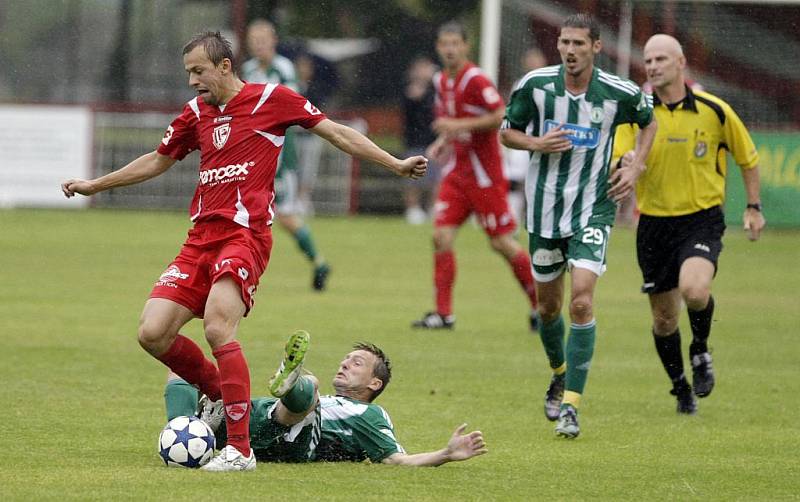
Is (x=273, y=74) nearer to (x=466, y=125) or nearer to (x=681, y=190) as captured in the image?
(x=466, y=125)

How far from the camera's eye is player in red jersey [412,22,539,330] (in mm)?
13000

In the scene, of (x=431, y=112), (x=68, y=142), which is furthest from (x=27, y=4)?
(x=431, y=112)

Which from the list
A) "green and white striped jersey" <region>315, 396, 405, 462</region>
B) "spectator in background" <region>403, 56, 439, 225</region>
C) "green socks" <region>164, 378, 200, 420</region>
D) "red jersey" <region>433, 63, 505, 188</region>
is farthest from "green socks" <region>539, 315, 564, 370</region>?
"spectator in background" <region>403, 56, 439, 225</region>

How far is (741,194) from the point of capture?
2336 centimetres

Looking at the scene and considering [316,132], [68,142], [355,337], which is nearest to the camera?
[316,132]

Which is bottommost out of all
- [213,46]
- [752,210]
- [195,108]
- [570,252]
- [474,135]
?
[474,135]

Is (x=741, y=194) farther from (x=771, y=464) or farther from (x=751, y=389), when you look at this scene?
(x=771, y=464)

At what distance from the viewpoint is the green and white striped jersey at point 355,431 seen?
7047 millimetres

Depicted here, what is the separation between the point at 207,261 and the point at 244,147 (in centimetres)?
58

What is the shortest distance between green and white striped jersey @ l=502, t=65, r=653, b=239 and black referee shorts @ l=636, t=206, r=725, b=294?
2.50 ft

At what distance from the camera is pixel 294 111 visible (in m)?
7.25

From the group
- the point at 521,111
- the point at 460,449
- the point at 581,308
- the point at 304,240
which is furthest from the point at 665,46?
the point at 304,240

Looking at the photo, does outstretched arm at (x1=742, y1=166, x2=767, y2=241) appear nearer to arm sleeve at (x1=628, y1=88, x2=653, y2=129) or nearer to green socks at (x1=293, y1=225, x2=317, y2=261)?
arm sleeve at (x1=628, y1=88, x2=653, y2=129)

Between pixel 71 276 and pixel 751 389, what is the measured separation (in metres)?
8.68
